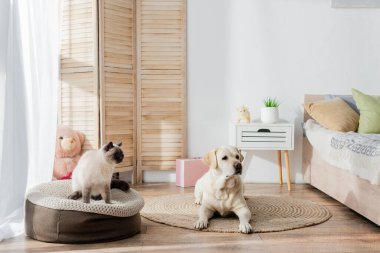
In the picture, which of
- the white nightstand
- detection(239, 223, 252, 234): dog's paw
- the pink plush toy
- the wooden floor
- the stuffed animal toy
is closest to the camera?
the wooden floor

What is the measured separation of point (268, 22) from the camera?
3.85 metres

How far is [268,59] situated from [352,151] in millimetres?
1619

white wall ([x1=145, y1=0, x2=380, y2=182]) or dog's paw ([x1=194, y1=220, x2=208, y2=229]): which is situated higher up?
white wall ([x1=145, y1=0, x2=380, y2=182])

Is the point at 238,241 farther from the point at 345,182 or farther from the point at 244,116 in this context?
→ the point at 244,116

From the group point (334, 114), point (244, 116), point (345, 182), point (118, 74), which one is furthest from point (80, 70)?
point (345, 182)

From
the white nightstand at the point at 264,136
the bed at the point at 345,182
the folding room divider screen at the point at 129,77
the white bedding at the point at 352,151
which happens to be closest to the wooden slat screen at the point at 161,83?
the folding room divider screen at the point at 129,77

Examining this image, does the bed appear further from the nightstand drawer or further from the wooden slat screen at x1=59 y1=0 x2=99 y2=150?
the wooden slat screen at x1=59 y1=0 x2=99 y2=150

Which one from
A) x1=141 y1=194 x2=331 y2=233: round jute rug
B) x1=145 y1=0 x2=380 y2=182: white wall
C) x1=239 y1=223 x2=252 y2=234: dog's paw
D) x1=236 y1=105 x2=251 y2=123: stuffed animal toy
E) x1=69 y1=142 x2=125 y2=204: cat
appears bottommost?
x1=141 y1=194 x2=331 y2=233: round jute rug

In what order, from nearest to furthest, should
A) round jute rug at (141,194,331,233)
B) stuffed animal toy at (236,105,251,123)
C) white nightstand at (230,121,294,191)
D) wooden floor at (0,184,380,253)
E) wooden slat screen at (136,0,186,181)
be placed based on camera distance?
wooden floor at (0,184,380,253) < round jute rug at (141,194,331,233) < white nightstand at (230,121,294,191) < stuffed animal toy at (236,105,251,123) < wooden slat screen at (136,0,186,181)

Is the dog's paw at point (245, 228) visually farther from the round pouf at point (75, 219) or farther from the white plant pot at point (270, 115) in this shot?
the white plant pot at point (270, 115)

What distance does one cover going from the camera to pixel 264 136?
11.5 ft

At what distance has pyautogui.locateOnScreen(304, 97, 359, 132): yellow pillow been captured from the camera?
3.15 meters

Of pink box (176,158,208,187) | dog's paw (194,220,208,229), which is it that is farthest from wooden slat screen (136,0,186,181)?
dog's paw (194,220,208,229)

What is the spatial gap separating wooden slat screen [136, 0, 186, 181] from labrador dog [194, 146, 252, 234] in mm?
1469
